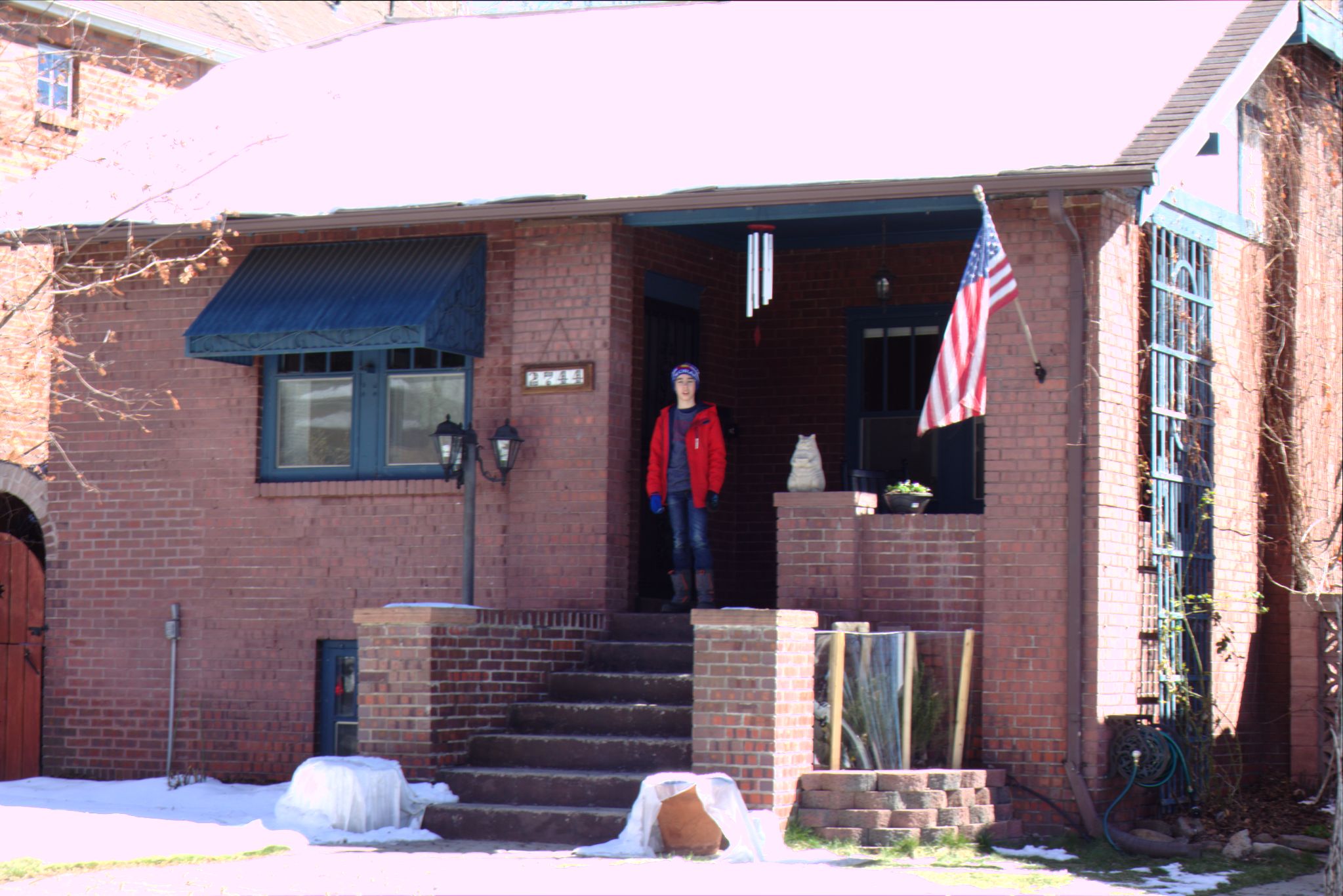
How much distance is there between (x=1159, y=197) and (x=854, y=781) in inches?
162

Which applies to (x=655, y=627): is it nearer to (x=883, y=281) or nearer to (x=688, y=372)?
(x=688, y=372)

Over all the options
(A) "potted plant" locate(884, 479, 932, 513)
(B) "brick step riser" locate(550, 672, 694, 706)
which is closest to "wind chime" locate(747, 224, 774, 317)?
(A) "potted plant" locate(884, 479, 932, 513)

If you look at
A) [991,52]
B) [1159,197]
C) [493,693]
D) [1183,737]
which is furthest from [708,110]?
[1183,737]

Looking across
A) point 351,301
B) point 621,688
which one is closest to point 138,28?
point 351,301

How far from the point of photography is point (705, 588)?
501 inches

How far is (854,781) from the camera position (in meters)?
10.7

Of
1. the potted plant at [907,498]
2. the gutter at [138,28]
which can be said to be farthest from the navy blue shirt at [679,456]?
the gutter at [138,28]

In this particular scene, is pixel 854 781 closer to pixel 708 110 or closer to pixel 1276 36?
pixel 708 110

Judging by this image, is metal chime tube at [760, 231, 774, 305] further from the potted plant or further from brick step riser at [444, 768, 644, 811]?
brick step riser at [444, 768, 644, 811]

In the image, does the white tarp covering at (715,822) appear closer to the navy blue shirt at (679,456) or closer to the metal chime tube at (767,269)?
the navy blue shirt at (679,456)

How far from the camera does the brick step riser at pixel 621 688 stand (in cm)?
1191

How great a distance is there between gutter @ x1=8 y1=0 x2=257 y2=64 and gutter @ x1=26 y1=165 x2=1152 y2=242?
8.69 metres

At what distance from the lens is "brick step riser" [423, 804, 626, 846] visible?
10.6 meters

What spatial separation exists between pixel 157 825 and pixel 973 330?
5.69m
